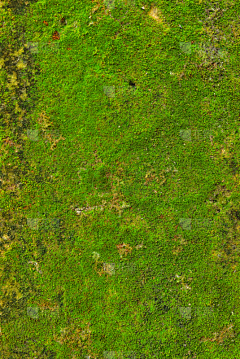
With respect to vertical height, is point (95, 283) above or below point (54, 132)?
below

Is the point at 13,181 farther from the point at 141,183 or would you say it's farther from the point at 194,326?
the point at 194,326

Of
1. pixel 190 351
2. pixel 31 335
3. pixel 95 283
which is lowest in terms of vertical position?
pixel 190 351

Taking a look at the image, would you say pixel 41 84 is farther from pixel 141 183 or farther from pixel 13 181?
pixel 141 183

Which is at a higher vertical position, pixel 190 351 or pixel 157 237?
pixel 157 237

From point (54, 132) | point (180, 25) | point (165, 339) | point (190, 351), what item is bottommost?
point (190, 351)

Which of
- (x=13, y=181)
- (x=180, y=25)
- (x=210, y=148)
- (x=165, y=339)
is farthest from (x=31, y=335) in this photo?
(x=180, y=25)

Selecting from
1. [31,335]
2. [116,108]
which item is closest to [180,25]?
[116,108]
